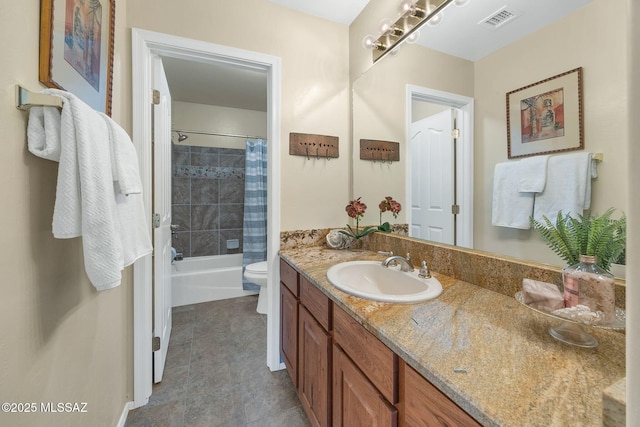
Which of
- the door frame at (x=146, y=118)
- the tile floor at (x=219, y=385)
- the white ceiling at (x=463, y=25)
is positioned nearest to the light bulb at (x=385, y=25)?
the white ceiling at (x=463, y=25)

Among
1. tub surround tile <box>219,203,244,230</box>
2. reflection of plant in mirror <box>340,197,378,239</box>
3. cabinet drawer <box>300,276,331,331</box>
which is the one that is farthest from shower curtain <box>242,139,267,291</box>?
cabinet drawer <box>300,276,331,331</box>

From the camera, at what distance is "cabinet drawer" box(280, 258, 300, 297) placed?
1.37 meters

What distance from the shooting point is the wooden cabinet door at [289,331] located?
4.47 feet

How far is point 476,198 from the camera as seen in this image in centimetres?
106

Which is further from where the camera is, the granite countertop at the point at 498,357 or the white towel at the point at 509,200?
the white towel at the point at 509,200

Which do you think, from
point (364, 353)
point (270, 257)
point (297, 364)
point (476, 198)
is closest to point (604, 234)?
point (476, 198)

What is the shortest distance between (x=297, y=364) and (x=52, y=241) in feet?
3.72

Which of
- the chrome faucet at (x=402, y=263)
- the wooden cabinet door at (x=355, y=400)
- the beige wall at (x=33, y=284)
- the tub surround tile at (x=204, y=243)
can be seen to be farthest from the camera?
the tub surround tile at (x=204, y=243)

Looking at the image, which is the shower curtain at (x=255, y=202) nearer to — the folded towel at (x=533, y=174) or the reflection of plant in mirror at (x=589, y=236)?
the folded towel at (x=533, y=174)

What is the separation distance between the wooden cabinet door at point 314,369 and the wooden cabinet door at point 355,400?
0.19 ft

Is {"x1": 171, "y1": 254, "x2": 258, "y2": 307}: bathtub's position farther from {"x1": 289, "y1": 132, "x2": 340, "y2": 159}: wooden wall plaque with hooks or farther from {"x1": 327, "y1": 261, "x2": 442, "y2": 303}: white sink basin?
{"x1": 327, "y1": 261, "x2": 442, "y2": 303}: white sink basin

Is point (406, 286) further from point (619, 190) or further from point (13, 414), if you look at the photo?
point (13, 414)

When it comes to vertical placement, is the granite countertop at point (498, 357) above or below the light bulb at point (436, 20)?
below

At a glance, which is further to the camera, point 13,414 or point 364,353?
point 364,353
